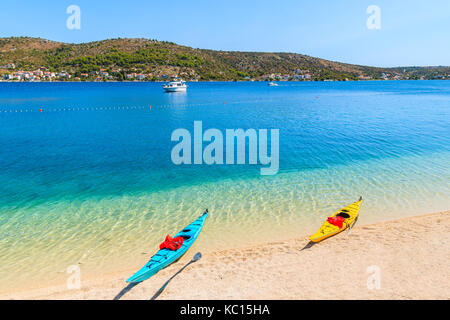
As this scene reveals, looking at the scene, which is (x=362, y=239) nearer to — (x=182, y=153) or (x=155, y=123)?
(x=182, y=153)

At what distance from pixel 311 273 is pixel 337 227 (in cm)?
367

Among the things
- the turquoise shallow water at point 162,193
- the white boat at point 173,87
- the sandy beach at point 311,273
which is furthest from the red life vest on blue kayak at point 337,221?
the white boat at point 173,87

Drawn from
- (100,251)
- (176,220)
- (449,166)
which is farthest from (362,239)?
(449,166)

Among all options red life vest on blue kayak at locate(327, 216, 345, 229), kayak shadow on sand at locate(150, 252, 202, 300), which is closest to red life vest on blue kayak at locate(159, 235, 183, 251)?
kayak shadow on sand at locate(150, 252, 202, 300)

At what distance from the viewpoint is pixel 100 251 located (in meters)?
11.9

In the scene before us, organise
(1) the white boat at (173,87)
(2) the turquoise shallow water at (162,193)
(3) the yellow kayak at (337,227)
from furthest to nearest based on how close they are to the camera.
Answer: (1) the white boat at (173,87) → (2) the turquoise shallow water at (162,193) → (3) the yellow kayak at (337,227)

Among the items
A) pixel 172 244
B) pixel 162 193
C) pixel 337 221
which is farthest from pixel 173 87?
pixel 337 221

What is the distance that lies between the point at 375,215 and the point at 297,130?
24.8 m

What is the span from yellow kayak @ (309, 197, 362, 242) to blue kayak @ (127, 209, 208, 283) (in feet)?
17.9

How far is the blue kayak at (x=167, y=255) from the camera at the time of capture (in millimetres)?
9757

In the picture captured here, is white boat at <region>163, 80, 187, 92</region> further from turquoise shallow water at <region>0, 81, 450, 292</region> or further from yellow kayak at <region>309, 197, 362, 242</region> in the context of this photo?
yellow kayak at <region>309, 197, 362, 242</region>

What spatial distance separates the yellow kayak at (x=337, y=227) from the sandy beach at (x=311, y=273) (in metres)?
0.33

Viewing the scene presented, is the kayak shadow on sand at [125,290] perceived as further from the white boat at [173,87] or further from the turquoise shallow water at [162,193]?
the white boat at [173,87]

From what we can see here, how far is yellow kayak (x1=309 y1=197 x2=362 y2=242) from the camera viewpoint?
1194cm
